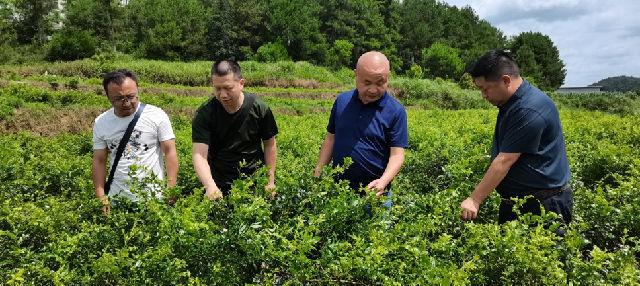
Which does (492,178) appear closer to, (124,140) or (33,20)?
(124,140)

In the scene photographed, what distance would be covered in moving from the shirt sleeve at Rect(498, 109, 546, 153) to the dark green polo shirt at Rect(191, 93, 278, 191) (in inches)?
78.3

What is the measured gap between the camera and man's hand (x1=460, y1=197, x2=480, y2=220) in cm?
321

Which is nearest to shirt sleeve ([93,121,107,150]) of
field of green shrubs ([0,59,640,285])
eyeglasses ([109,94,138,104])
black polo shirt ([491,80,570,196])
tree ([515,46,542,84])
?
eyeglasses ([109,94,138,104])

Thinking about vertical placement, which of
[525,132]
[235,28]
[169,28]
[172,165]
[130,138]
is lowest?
[172,165]

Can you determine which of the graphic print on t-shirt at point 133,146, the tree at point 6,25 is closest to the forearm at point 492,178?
the graphic print on t-shirt at point 133,146

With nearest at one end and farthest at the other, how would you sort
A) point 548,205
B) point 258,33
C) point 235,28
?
point 548,205 → point 235,28 → point 258,33

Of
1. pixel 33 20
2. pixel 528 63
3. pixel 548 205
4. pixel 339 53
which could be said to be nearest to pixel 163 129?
pixel 548 205

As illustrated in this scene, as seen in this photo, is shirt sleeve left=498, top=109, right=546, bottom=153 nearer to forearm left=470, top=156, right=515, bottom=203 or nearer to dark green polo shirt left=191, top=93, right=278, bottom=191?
forearm left=470, top=156, right=515, bottom=203

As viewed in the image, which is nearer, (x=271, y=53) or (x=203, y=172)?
(x=203, y=172)

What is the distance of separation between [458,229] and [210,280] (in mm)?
1689

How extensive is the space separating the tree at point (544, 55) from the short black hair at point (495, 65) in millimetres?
A: 66741

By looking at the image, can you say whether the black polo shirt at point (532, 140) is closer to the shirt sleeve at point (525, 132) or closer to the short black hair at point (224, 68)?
the shirt sleeve at point (525, 132)

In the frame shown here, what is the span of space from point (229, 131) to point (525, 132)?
2.34 metres

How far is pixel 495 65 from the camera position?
3314 mm
